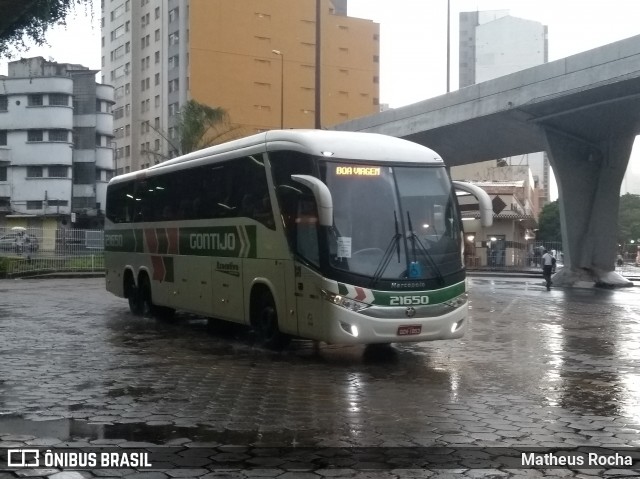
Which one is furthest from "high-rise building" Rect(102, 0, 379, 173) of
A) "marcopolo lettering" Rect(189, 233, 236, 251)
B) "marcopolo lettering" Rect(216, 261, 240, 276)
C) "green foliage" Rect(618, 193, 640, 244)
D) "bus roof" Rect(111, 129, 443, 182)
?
"bus roof" Rect(111, 129, 443, 182)

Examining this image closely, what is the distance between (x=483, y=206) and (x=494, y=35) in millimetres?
150849

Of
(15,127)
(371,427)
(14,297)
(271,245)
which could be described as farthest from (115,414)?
(15,127)

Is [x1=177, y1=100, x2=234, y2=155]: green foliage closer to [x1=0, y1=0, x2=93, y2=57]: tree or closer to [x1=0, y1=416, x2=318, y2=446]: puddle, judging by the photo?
[x1=0, y1=0, x2=93, y2=57]: tree

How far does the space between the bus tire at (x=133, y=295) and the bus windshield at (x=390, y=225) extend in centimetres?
873

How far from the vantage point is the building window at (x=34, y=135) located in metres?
74.1

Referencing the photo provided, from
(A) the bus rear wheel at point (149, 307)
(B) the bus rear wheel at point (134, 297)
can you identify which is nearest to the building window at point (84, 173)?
(B) the bus rear wheel at point (134, 297)

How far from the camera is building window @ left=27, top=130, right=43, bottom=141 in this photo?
7406 centimetres

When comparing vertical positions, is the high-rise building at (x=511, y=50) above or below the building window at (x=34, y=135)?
above

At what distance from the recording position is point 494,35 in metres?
158

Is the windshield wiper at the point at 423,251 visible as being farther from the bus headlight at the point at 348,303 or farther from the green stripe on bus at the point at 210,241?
the green stripe on bus at the point at 210,241

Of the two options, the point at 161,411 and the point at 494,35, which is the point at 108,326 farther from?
the point at 494,35

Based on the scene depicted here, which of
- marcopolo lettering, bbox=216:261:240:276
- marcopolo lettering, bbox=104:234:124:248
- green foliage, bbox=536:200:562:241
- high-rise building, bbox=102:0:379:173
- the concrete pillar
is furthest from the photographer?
green foliage, bbox=536:200:562:241

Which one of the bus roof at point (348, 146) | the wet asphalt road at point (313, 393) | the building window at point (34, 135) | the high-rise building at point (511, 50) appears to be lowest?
the wet asphalt road at point (313, 393)

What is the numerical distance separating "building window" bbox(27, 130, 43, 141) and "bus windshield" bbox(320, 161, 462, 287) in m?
66.4
